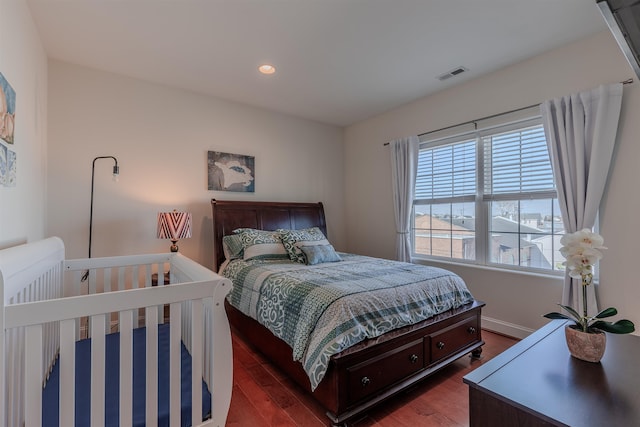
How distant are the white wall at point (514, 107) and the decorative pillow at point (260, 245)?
1603mm

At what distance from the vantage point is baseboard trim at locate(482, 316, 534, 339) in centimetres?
277

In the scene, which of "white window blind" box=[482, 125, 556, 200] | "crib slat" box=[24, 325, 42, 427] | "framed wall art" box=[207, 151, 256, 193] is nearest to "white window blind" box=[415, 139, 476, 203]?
"white window blind" box=[482, 125, 556, 200]

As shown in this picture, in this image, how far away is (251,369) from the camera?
2287 mm

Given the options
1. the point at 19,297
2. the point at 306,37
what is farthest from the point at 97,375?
the point at 306,37

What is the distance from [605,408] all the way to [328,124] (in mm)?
4249

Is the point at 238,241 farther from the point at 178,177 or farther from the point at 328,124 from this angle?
the point at 328,124

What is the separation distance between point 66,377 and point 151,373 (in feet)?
0.79

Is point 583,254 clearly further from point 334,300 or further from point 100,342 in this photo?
point 100,342

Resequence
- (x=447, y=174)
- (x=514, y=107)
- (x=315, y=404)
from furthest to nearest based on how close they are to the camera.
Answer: (x=447, y=174) < (x=514, y=107) < (x=315, y=404)

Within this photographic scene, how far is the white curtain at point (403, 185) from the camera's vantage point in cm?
361

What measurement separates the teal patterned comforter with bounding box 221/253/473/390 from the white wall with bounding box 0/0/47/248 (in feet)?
5.00

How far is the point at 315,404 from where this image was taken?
1.87 m

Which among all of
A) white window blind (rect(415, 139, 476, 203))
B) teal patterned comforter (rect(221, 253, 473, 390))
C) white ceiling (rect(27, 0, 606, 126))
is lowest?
teal patterned comforter (rect(221, 253, 473, 390))

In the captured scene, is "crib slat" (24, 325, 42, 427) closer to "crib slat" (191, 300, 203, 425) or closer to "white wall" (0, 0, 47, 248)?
"crib slat" (191, 300, 203, 425)
